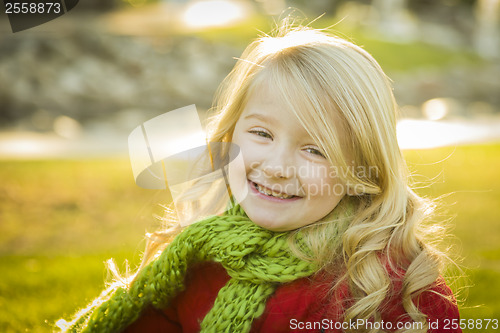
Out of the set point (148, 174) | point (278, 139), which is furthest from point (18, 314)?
point (278, 139)

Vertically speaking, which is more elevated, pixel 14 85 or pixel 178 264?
pixel 14 85

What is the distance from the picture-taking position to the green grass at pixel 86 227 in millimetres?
3018

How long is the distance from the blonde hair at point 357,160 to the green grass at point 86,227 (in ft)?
1.13

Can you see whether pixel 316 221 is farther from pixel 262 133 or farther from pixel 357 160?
pixel 262 133

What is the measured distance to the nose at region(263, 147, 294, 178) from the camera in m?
1.89

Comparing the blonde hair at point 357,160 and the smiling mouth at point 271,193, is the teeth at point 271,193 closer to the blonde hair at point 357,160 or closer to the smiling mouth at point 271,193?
the smiling mouth at point 271,193

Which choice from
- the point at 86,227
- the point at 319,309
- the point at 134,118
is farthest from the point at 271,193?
the point at 134,118

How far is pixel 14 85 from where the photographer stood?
9.88 metres

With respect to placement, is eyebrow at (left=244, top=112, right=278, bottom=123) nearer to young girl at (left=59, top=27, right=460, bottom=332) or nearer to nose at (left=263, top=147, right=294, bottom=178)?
young girl at (left=59, top=27, right=460, bottom=332)

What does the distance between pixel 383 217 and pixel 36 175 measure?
4676 mm

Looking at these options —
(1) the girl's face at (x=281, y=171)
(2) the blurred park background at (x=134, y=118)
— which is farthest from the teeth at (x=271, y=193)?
(2) the blurred park background at (x=134, y=118)

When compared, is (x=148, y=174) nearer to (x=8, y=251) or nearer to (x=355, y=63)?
(x=355, y=63)

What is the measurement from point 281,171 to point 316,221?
257mm

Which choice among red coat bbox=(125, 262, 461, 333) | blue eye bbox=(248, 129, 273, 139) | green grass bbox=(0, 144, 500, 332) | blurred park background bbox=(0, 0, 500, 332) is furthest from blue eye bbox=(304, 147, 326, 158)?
blurred park background bbox=(0, 0, 500, 332)
